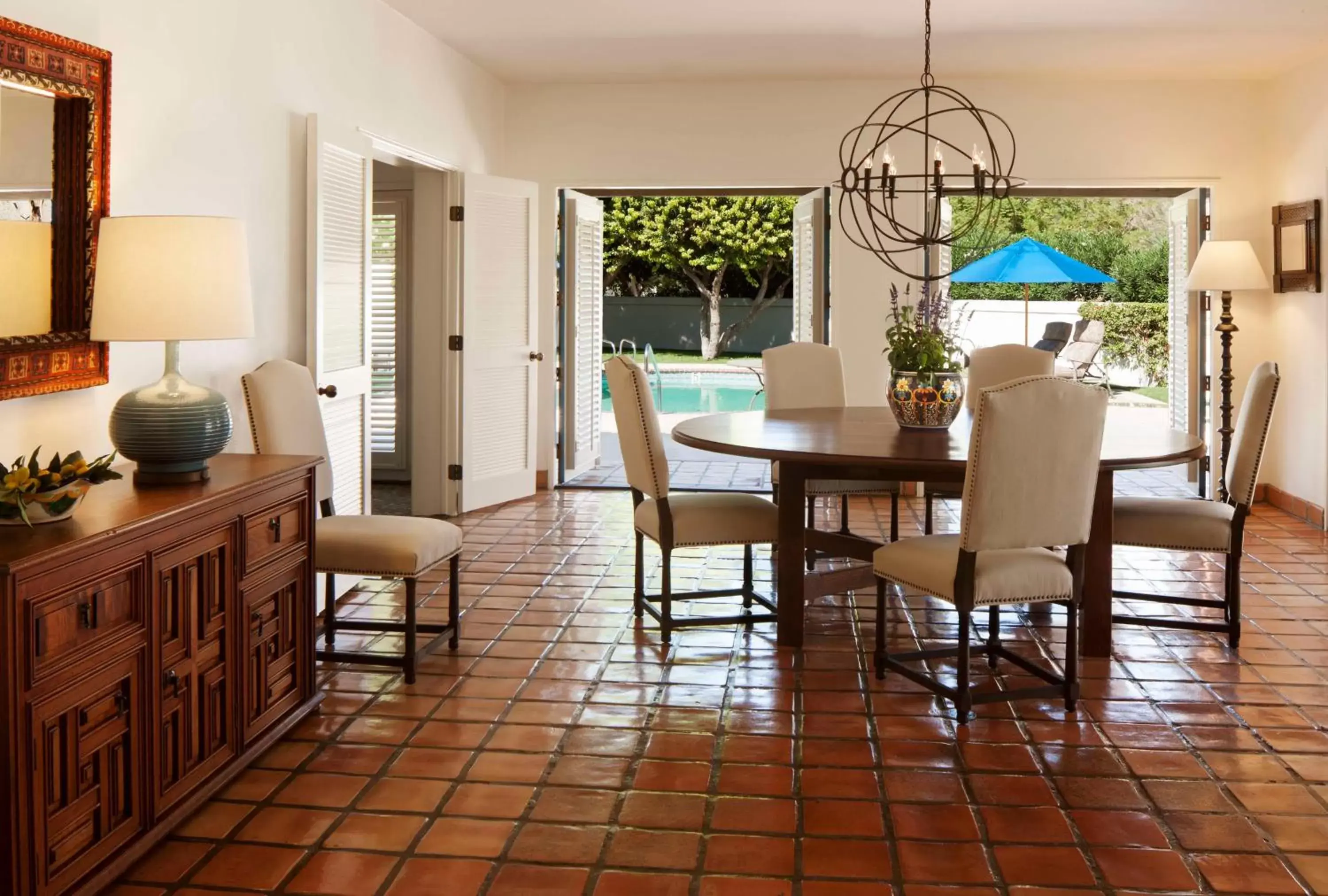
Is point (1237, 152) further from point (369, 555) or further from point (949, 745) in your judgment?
point (369, 555)

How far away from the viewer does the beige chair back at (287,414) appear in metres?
3.68

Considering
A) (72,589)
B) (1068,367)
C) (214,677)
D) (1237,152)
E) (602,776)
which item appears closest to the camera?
(72,589)

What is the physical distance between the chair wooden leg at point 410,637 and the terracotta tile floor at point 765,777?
1.7 inches

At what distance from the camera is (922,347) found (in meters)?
4.41

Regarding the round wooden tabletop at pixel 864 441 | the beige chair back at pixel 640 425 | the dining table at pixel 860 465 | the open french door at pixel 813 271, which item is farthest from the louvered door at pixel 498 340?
the beige chair back at pixel 640 425

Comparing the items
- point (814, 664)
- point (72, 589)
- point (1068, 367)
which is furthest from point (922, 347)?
point (1068, 367)

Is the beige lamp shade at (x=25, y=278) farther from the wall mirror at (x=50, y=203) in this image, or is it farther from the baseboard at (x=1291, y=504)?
the baseboard at (x=1291, y=504)

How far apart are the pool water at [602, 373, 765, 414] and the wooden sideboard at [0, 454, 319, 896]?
36.0 ft

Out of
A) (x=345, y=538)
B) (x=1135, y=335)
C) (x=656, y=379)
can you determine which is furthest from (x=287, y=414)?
(x=1135, y=335)

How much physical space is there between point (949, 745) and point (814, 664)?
772 millimetres

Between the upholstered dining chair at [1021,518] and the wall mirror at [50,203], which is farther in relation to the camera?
the upholstered dining chair at [1021,518]

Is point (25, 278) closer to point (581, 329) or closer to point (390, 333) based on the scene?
point (390, 333)

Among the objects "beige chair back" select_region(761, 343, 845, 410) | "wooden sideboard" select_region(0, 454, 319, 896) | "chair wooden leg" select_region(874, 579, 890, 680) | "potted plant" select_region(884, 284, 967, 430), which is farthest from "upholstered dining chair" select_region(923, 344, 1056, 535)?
"wooden sideboard" select_region(0, 454, 319, 896)

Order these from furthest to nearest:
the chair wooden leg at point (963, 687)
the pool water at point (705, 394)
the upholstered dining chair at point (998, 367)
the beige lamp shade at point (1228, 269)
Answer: the pool water at point (705, 394)
the beige lamp shade at point (1228, 269)
the upholstered dining chair at point (998, 367)
the chair wooden leg at point (963, 687)
